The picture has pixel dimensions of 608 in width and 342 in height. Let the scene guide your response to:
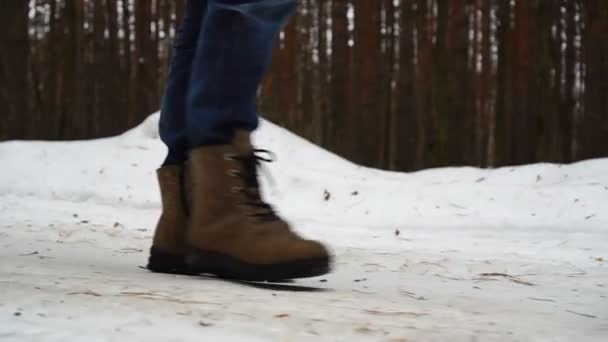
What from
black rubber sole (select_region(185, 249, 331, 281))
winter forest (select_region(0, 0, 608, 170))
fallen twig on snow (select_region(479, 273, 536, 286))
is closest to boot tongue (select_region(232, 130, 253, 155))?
black rubber sole (select_region(185, 249, 331, 281))

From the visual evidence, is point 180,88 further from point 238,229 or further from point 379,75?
point 379,75

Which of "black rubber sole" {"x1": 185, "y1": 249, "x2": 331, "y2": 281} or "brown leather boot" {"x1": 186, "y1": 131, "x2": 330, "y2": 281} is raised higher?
"brown leather boot" {"x1": 186, "y1": 131, "x2": 330, "y2": 281}

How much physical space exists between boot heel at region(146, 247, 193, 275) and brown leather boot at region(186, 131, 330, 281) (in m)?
0.08

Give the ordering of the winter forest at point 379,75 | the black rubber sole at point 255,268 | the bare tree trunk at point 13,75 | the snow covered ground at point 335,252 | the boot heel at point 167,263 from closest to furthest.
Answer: the snow covered ground at point 335,252, the black rubber sole at point 255,268, the boot heel at point 167,263, the winter forest at point 379,75, the bare tree trunk at point 13,75

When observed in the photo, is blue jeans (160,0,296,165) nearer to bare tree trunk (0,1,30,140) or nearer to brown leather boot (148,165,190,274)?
brown leather boot (148,165,190,274)

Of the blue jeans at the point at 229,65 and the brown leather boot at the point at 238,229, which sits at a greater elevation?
the blue jeans at the point at 229,65

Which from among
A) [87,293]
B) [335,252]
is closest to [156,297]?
[87,293]

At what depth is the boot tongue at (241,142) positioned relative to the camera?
38.7 inches

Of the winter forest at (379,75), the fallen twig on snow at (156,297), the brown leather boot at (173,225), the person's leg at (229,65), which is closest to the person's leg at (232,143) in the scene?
the person's leg at (229,65)

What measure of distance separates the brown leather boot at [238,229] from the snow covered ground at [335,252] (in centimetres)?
4

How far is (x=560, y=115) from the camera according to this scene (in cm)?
314

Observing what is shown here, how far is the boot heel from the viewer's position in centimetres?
110

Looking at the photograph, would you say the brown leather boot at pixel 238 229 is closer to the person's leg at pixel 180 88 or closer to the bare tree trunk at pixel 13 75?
the person's leg at pixel 180 88

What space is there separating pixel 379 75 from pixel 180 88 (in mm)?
2216
